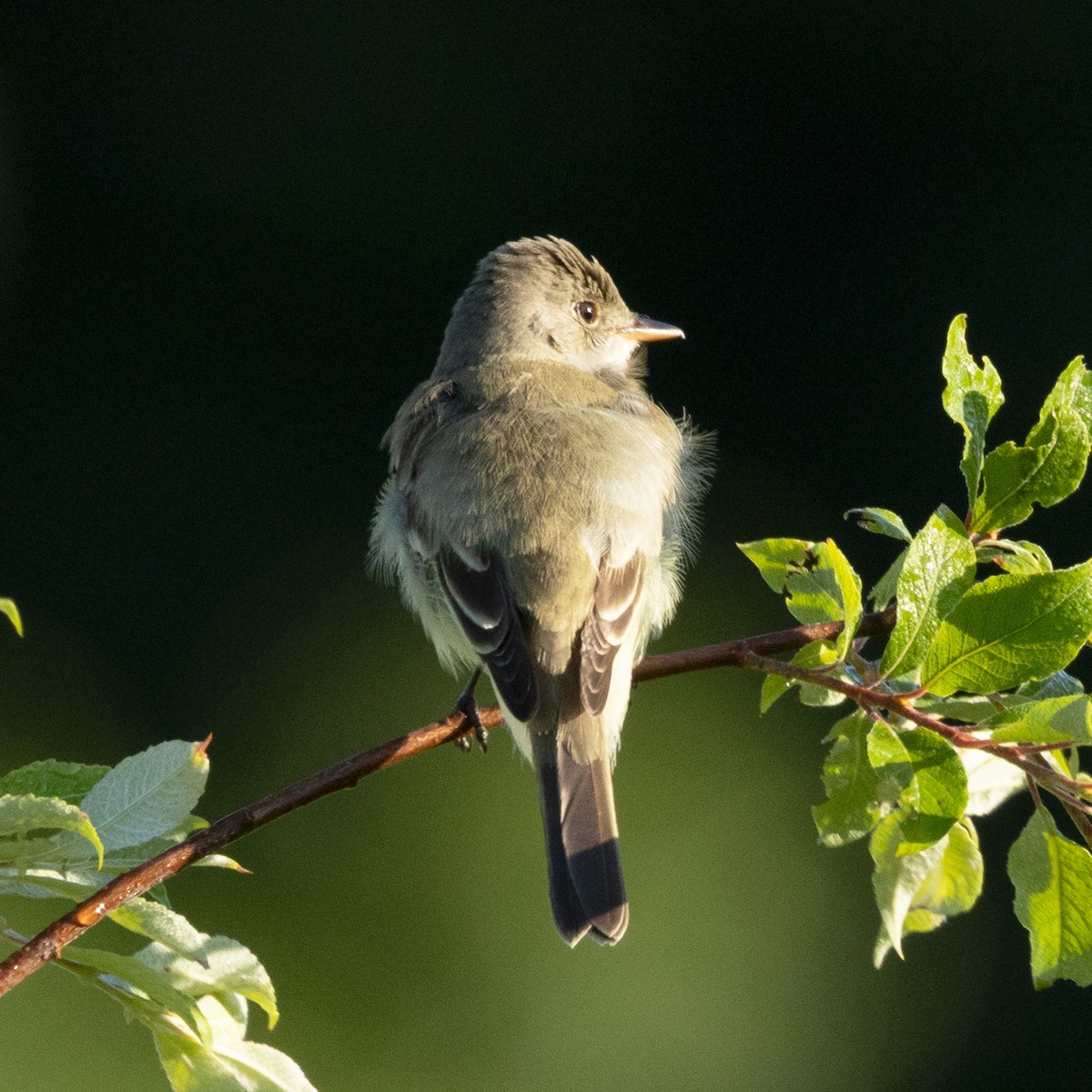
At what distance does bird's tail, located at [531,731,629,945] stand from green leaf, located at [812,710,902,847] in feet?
2.45

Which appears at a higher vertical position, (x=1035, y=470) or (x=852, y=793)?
(x=1035, y=470)

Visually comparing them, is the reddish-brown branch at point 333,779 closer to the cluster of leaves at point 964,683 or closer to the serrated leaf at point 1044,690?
the cluster of leaves at point 964,683

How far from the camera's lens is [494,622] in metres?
3.03

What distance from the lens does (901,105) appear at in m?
10.6

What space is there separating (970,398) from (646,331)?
8.80 ft

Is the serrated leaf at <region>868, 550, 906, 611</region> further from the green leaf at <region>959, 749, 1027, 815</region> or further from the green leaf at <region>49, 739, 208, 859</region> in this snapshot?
the green leaf at <region>49, 739, 208, 859</region>

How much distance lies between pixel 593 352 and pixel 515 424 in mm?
1139

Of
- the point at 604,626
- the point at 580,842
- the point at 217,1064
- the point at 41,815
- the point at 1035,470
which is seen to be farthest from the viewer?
the point at 604,626

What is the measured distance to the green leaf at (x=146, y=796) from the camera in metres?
1.71

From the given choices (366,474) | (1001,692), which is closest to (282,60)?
(366,474)

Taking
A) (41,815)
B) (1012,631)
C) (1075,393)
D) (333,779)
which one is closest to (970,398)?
(1075,393)

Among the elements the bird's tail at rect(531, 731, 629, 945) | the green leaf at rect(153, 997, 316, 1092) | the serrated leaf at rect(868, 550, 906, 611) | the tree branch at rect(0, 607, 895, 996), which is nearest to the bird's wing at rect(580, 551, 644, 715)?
the bird's tail at rect(531, 731, 629, 945)

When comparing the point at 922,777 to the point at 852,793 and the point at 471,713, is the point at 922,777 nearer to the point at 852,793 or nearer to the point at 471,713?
the point at 852,793

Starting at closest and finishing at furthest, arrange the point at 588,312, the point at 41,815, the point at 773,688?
the point at 41,815, the point at 773,688, the point at 588,312
